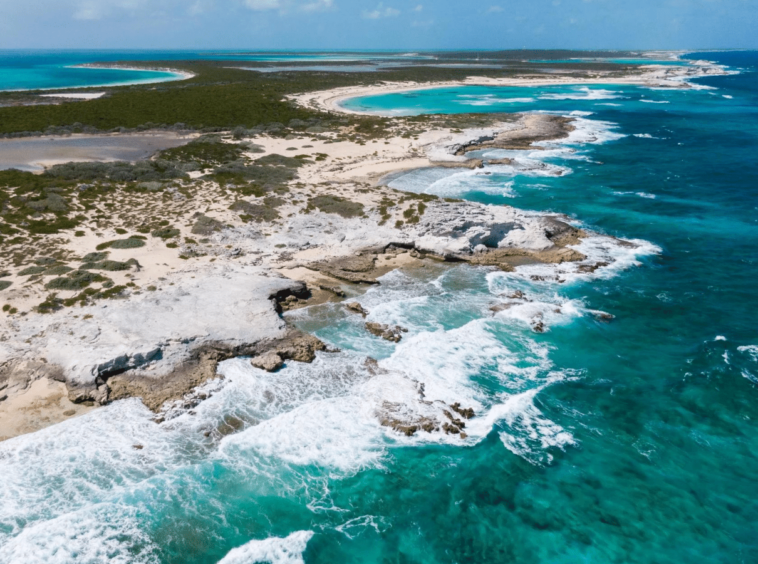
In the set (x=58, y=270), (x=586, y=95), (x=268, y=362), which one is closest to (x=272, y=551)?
(x=268, y=362)

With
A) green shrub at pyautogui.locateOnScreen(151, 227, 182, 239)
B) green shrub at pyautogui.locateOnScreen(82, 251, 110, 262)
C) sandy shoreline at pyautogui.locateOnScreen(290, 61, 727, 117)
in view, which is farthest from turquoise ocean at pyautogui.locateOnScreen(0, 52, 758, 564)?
sandy shoreline at pyautogui.locateOnScreen(290, 61, 727, 117)

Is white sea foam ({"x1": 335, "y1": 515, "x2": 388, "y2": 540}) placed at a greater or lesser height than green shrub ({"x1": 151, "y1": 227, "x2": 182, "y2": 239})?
lesser

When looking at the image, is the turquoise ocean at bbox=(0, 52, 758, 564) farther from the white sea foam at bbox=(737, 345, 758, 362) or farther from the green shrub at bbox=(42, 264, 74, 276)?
the green shrub at bbox=(42, 264, 74, 276)

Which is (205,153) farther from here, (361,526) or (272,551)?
(361,526)

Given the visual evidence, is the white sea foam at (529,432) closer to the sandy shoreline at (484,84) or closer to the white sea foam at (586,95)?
the sandy shoreline at (484,84)

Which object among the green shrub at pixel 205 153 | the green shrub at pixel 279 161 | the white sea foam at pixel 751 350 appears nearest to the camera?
the white sea foam at pixel 751 350

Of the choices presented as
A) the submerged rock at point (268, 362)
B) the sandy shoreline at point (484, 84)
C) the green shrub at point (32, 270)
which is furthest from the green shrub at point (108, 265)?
the sandy shoreline at point (484, 84)
